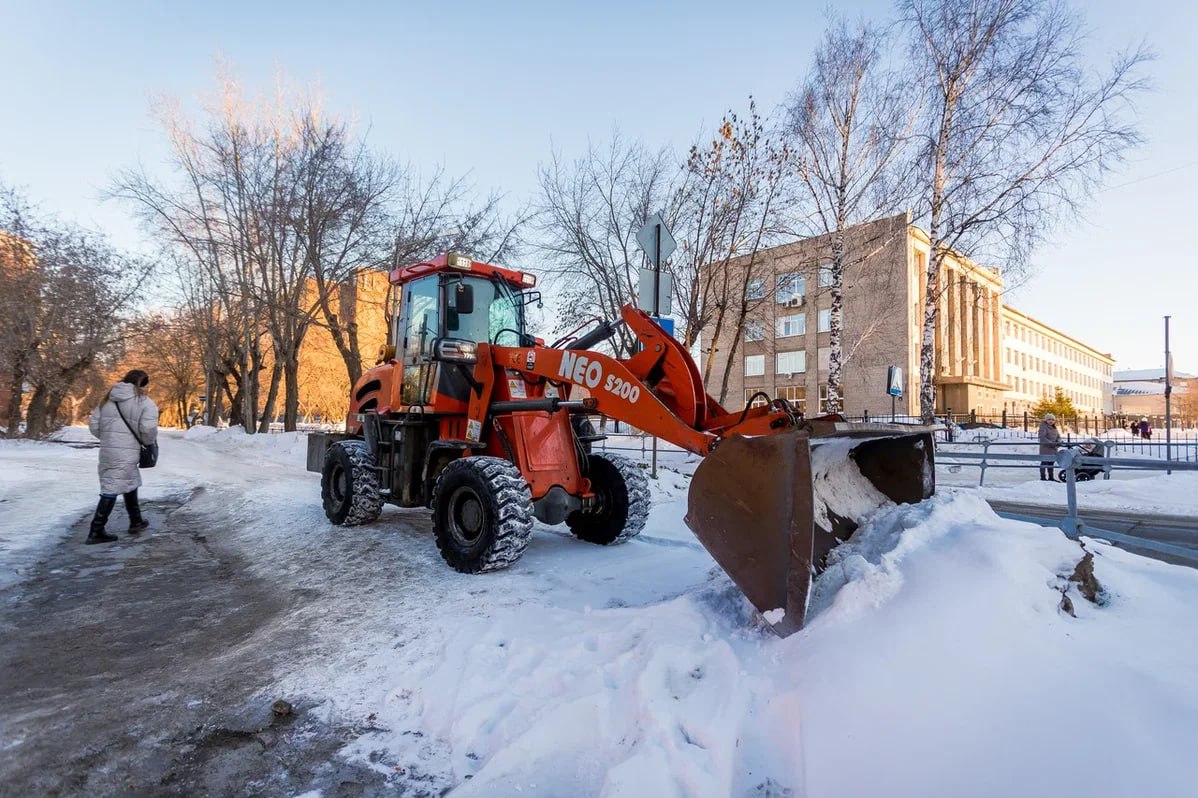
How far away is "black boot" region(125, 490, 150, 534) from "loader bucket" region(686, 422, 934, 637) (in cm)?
698

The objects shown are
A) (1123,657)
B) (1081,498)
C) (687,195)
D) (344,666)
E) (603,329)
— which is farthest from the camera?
(687,195)

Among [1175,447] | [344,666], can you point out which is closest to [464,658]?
[344,666]

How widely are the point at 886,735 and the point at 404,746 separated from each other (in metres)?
1.98

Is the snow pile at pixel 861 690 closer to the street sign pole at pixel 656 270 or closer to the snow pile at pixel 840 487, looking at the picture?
the snow pile at pixel 840 487

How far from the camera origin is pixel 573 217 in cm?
1675

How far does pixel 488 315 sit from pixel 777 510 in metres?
4.42

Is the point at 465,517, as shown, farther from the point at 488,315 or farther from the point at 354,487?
the point at 488,315

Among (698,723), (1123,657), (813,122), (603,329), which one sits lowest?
(698,723)

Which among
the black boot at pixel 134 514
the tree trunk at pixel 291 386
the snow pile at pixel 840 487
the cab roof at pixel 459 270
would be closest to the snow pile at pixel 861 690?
the snow pile at pixel 840 487

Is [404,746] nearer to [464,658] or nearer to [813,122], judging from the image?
[464,658]

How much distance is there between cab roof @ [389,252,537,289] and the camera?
6652 millimetres

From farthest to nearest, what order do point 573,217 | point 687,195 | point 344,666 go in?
point 573,217 < point 687,195 < point 344,666

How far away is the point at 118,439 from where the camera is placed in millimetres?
7246

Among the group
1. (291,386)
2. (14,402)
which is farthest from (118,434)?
(291,386)
